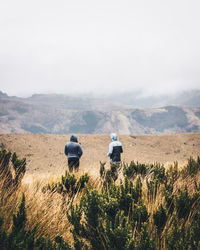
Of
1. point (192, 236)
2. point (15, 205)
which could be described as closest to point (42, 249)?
point (15, 205)

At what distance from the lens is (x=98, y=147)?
102 feet

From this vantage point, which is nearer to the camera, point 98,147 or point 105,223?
point 105,223

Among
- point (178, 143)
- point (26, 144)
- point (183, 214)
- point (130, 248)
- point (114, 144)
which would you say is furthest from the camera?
point (178, 143)

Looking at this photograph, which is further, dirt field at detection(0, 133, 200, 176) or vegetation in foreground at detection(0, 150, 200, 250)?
dirt field at detection(0, 133, 200, 176)

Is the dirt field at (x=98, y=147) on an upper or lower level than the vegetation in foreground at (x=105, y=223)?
lower

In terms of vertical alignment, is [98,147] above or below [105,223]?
below

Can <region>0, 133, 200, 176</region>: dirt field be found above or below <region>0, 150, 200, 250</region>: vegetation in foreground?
below

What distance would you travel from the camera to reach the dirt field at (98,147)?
81.4 feet

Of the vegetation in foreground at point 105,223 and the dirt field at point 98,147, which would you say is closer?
the vegetation in foreground at point 105,223

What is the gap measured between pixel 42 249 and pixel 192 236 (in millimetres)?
1349

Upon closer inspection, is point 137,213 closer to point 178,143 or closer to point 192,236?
point 192,236

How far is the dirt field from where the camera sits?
24.8m

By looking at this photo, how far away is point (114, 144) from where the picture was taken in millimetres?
7477

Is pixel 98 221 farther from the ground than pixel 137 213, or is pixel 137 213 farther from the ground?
pixel 137 213
